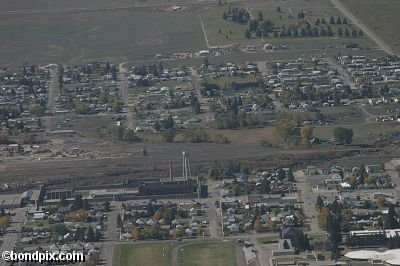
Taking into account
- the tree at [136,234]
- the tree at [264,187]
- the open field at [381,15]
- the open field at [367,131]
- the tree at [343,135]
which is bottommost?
the tree at [136,234]

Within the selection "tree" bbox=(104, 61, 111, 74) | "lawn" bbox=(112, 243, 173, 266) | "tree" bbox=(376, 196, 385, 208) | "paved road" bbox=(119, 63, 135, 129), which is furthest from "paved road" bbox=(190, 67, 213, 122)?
"lawn" bbox=(112, 243, 173, 266)

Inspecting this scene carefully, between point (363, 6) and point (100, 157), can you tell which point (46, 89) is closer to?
point (100, 157)

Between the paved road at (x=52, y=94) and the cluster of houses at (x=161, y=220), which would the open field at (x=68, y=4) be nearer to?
the paved road at (x=52, y=94)

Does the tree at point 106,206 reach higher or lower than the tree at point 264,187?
lower

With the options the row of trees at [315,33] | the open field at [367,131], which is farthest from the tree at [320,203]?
the row of trees at [315,33]

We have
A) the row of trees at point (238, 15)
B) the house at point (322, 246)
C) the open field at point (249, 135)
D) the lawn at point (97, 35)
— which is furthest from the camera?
the row of trees at point (238, 15)

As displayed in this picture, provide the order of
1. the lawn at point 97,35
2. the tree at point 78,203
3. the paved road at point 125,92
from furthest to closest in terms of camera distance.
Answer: the lawn at point 97,35 → the paved road at point 125,92 → the tree at point 78,203

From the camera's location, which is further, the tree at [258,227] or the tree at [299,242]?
the tree at [258,227]
